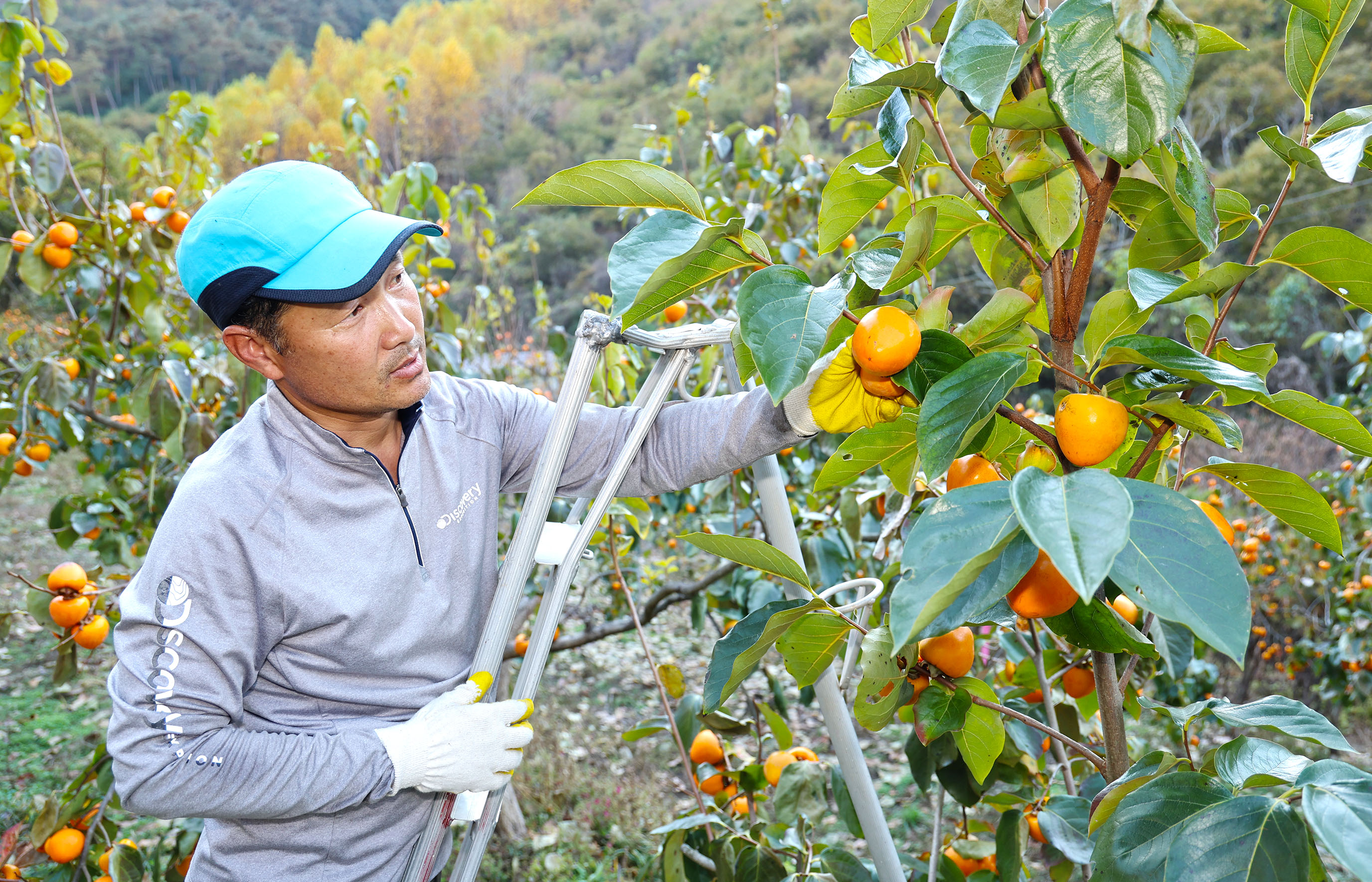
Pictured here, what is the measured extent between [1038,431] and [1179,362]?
13 centimetres

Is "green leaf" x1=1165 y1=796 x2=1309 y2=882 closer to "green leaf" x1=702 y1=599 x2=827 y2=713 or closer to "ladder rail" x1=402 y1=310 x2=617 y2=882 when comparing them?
"green leaf" x1=702 y1=599 x2=827 y2=713

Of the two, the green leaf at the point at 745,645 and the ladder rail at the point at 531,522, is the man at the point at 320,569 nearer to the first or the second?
the ladder rail at the point at 531,522

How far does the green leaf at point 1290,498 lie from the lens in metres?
0.70

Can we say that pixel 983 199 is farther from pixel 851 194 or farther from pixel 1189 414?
pixel 1189 414

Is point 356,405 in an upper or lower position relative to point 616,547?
upper

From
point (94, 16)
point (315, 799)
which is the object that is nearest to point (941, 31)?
point (315, 799)

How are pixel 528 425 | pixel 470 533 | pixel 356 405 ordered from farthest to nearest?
pixel 528 425, pixel 470 533, pixel 356 405

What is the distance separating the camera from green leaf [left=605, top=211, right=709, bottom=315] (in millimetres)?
642

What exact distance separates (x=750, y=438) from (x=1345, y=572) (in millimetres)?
3405

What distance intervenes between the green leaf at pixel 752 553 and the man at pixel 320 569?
0.32 metres

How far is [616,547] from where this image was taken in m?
2.27

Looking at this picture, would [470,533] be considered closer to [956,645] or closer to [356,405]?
[356,405]

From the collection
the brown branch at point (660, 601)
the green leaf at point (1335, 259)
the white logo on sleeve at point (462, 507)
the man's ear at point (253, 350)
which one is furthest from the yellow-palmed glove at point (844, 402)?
the brown branch at point (660, 601)

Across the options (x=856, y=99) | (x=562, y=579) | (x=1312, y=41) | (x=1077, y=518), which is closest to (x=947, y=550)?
(x=1077, y=518)
